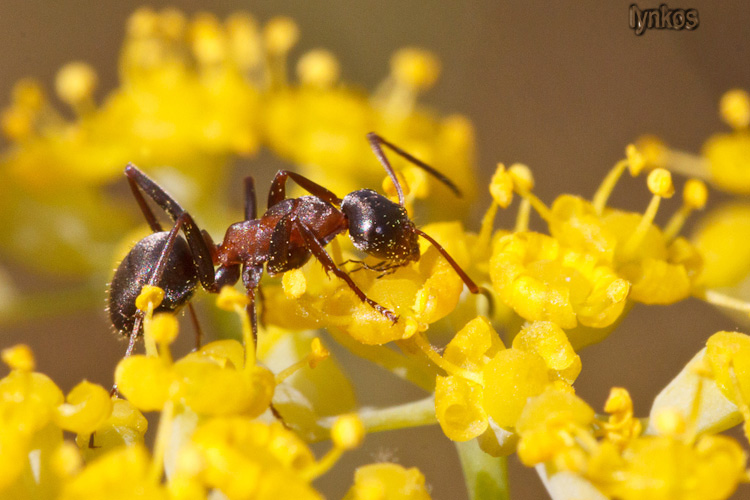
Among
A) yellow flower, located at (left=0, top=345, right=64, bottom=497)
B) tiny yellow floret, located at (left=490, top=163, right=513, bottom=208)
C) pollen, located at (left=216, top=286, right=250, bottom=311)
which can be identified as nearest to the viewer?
yellow flower, located at (left=0, top=345, right=64, bottom=497)

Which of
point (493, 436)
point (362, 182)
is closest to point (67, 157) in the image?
point (362, 182)

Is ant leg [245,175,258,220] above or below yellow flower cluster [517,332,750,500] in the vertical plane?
above

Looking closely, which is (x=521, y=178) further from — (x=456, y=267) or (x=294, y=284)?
(x=294, y=284)

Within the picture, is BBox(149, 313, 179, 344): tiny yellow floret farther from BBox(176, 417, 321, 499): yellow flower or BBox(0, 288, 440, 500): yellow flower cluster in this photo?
BBox(176, 417, 321, 499): yellow flower

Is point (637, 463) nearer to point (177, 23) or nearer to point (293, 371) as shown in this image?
point (293, 371)

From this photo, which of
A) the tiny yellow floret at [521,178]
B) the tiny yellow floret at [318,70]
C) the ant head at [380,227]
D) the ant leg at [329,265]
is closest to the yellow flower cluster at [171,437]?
the ant leg at [329,265]

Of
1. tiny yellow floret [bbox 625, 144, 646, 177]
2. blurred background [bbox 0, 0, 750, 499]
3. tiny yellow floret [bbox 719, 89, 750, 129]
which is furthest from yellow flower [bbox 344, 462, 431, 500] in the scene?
blurred background [bbox 0, 0, 750, 499]

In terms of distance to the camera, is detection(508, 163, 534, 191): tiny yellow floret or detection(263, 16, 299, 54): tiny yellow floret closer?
detection(508, 163, 534, 191): tiny yellow floret

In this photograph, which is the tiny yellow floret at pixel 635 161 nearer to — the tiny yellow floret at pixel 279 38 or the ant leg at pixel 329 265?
the ant leg at pixel 329 265
